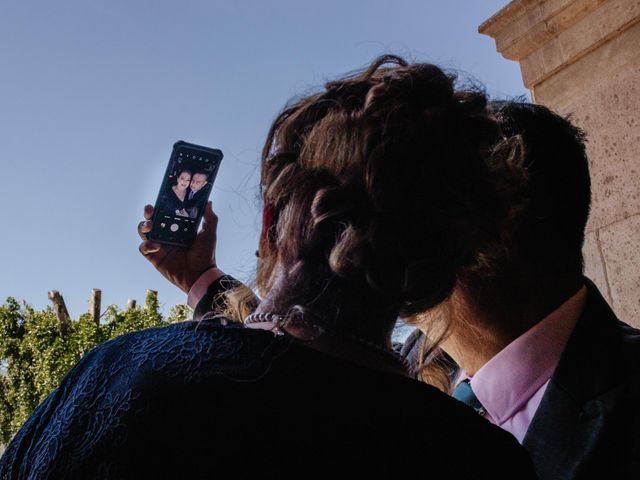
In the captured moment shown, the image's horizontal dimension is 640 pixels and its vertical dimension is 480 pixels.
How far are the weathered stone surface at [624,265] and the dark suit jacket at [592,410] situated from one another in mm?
952

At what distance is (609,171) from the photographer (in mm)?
2711

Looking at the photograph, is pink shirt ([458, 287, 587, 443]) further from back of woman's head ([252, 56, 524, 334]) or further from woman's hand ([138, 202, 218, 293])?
woman's hand ([138, 202, 218, 293])

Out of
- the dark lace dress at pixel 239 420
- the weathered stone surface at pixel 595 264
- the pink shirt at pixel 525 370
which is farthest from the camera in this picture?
the weathered stone surface at pixel 595 264

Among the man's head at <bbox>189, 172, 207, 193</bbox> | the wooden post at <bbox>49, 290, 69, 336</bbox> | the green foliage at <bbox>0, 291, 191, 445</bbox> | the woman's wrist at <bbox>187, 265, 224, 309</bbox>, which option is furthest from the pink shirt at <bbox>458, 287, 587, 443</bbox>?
the wooden post at <bbox>49, 290, 69, 336</bbox>

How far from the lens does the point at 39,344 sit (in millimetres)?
15664

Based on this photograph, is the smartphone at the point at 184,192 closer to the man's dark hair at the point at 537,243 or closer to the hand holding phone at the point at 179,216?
the hand holding phone at the point at 179,216

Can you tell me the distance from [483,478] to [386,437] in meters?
0.15

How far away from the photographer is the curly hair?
1.09m

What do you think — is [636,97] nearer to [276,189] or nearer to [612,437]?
[612,437]

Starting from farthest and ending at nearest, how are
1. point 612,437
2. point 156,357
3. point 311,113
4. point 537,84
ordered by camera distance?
1. point 537,84
2. point 612,437
3. point 311,113
4. point 156,357

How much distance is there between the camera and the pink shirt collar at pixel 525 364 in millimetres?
1727

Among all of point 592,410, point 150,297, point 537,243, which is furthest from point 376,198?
point 150,297

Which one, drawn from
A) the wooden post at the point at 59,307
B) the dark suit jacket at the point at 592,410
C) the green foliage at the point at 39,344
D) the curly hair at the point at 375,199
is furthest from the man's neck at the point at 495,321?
the wooden post at the point at 59,307

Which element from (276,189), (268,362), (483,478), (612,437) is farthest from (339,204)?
(612,437)
